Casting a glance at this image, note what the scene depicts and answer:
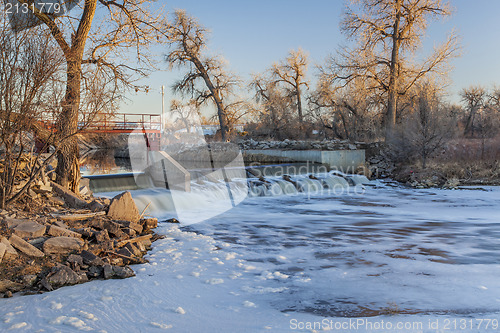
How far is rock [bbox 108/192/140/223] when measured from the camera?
7492mm

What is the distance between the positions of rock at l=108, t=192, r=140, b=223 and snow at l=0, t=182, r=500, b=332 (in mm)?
783

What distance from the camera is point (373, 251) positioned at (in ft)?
22.4

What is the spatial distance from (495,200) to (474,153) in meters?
5.41

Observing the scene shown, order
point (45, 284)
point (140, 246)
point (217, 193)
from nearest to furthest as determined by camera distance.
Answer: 1. point (45, 284)
2. point (140, 246)
3. point (217, 193)

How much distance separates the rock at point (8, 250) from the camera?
5023 millimetres

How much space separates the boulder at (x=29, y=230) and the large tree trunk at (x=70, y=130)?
1.88 metres

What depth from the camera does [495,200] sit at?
13.2m

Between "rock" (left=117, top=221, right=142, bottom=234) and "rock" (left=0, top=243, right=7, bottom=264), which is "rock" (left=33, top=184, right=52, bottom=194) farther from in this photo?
"rock" (left=0, top=243, right=7, bottom=264)

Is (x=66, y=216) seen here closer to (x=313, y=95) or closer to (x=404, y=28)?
(x=404, y=28)

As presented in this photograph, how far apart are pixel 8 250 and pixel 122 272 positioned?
144cm

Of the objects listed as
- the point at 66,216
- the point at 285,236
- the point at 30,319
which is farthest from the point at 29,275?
the point at 285,236

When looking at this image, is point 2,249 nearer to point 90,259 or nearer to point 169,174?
point 90,259

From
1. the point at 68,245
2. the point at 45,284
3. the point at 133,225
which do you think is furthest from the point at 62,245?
the point at 133,225

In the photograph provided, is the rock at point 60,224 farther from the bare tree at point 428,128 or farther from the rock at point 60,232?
the bare tree at point 428,128
